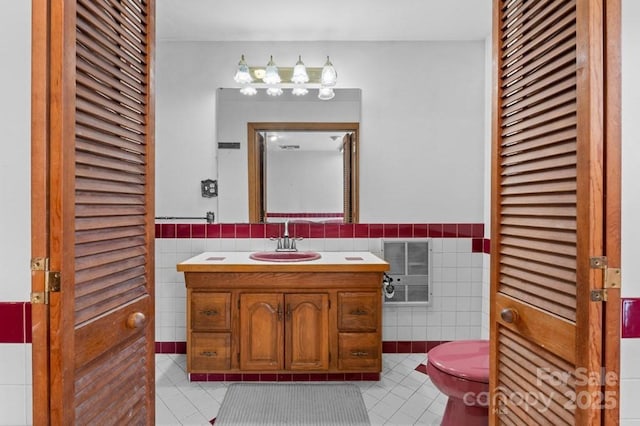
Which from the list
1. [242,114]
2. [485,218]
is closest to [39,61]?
[242,114]

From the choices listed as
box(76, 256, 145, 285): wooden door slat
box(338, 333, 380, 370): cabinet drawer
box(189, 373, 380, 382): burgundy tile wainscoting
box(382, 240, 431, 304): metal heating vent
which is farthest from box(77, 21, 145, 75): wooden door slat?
box(382, 240, 431, 304): metal heating vent

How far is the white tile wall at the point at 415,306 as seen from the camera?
2.99 meters

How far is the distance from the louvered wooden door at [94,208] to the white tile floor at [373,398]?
0.98 metres

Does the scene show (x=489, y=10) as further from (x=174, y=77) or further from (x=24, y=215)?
(x=24, y=215)

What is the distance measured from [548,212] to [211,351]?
6.92 ft

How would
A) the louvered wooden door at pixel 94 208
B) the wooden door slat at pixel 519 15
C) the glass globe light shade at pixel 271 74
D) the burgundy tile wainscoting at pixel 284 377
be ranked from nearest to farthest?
1. the louvered wooden door at pixel 94 208
2. the wooden door slat at pixel 519 15
3. the burgundy tile wainscoting at pixel 284 377
4. the glass globe light shade at pixel 271 74

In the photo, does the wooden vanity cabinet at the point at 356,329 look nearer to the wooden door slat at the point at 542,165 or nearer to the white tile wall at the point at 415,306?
the white tile wall at the point at 415,306

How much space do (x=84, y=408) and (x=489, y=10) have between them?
293 centimetres

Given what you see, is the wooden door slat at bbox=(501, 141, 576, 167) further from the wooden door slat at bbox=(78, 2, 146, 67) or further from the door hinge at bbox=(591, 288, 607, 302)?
the wooden door slat at bbox=(78, 2, 146, 67)

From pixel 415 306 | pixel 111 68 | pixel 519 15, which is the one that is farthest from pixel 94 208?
pixel 415 306

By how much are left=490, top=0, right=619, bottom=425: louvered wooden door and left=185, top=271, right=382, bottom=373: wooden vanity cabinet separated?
1.21 meters

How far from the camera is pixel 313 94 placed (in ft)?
9.77

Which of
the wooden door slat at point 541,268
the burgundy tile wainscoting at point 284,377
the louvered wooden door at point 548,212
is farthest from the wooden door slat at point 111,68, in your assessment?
the burgundy tile wainscoting at point 284,377

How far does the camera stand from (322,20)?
2.67 metres
